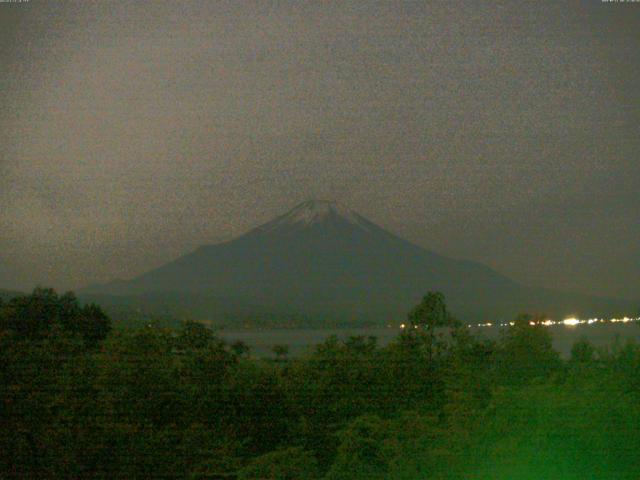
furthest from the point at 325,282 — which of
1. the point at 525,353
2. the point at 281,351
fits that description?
the point at 525,353

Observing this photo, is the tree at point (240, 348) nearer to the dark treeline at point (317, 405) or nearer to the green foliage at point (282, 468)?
the dark treeline at point (317, 405)

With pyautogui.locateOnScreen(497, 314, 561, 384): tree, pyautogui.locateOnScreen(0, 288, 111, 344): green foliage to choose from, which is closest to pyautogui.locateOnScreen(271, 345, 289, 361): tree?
pyautogui.locateOnScreen(0, 288, 111, 344): green foliage

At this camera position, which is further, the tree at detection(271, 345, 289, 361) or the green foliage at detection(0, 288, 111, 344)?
the tree at detection(271, 345, 289, 361)

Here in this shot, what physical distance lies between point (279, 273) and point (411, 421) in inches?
276

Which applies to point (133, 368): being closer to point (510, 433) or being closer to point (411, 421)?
point (411, 421)

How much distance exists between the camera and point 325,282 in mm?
8867

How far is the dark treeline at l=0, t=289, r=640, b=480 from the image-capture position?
2.24 meters

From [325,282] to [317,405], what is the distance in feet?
16.0

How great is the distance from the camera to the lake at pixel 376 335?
10.6ft

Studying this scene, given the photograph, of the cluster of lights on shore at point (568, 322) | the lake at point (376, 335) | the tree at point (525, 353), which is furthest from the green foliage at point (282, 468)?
the cluster of lights on shore at point (568, 322)

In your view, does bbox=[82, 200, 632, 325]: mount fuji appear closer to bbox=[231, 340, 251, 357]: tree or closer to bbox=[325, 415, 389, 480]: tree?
bbox=[231, 340, 251, 357]: tree

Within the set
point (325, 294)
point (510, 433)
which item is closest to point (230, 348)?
point (510, 433)

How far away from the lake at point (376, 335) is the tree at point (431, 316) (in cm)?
18

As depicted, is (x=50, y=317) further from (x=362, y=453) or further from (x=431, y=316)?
(x=362, y=453)
